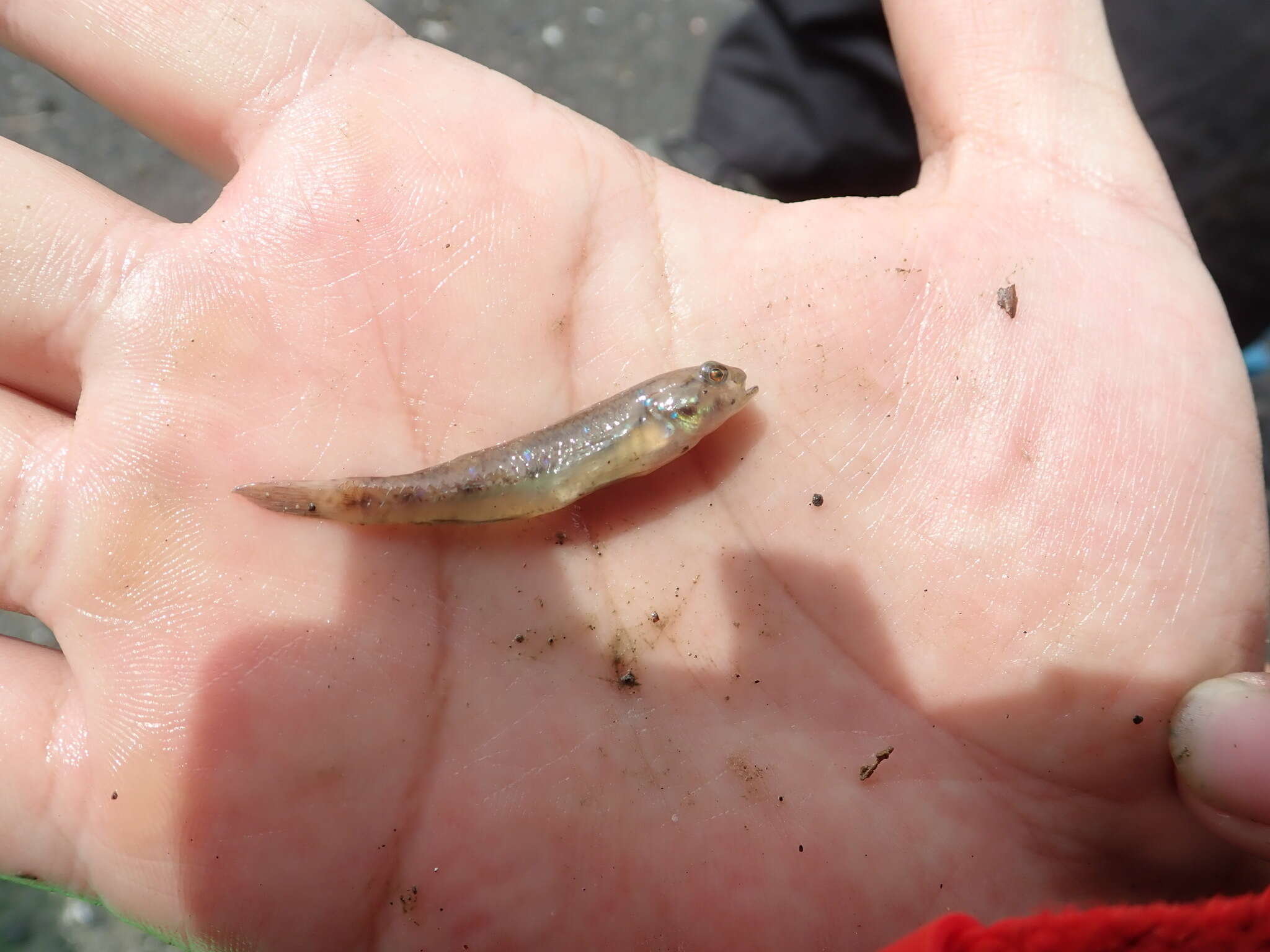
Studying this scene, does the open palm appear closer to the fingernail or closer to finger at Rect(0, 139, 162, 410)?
finger at Rect(0, 139, 162, 410)

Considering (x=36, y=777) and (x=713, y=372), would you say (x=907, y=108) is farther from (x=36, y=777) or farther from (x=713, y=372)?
(x=36, y=777)

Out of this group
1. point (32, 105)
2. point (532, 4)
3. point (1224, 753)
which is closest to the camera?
point (1224, 753)

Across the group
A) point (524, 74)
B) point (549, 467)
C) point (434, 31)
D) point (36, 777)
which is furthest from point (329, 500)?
point (434, 31)

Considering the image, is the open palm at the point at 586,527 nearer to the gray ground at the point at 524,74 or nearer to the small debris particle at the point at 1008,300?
the small debris particle at the point at 1008,300

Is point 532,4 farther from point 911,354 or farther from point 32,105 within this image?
point 911,354

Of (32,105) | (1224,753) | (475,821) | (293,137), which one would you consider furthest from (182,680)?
(32,105)

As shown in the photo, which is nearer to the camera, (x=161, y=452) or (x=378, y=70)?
(x=161, y=452)
